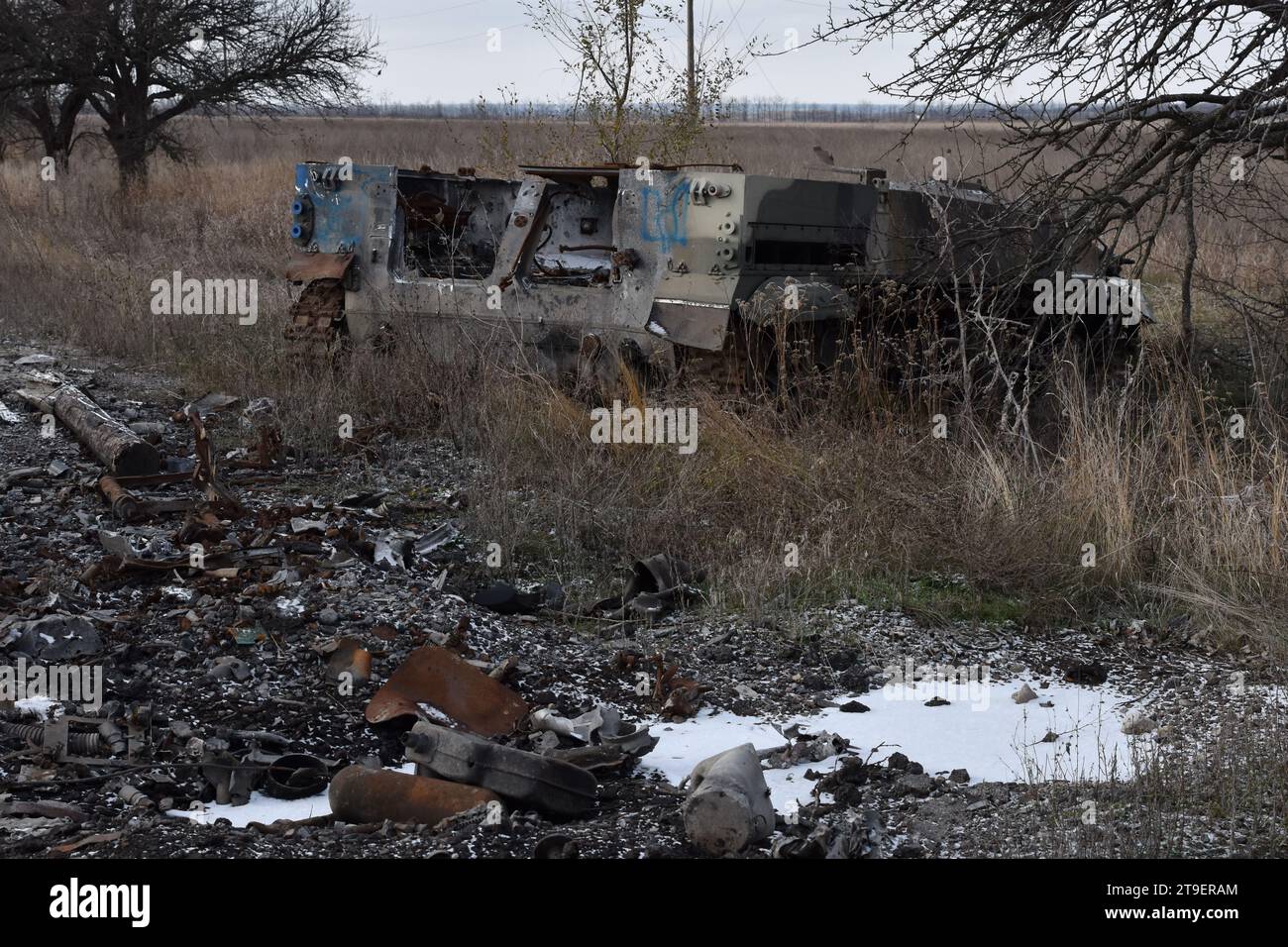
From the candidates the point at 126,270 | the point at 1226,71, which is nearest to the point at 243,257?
the point at 126,270

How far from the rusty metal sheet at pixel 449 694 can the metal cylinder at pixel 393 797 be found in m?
0.64

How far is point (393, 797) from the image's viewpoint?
362 cm

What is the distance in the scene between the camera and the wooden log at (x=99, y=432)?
23.4ft

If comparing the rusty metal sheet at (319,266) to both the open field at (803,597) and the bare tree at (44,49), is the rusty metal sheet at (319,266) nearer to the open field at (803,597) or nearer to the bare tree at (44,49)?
the open field at (803,597)

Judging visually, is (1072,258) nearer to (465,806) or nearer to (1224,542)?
(1224,542)

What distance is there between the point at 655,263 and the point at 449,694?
12.9 ft

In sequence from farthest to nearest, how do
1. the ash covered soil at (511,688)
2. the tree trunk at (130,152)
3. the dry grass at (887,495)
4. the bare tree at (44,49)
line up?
the tree trunk at (130,152), the bare tree at (44,49), the dry grass at (887,495), the ash covered soil at (511,688)

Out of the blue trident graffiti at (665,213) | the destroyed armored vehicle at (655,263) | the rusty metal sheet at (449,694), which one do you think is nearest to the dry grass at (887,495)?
the destroyed armored vehicle at (655,263)

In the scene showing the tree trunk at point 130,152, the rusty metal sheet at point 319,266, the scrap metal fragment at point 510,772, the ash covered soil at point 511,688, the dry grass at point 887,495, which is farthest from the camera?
the tree trunk at point 130,152

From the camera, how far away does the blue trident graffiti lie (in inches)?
297

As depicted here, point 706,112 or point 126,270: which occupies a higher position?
point 706,112

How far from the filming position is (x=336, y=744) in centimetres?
423

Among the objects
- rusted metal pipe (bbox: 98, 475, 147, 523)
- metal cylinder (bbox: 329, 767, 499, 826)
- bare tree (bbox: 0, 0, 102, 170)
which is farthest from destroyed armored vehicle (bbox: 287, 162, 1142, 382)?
bare tree (bbox: 0, 0, 102, 170)

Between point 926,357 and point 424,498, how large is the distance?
2.90m
